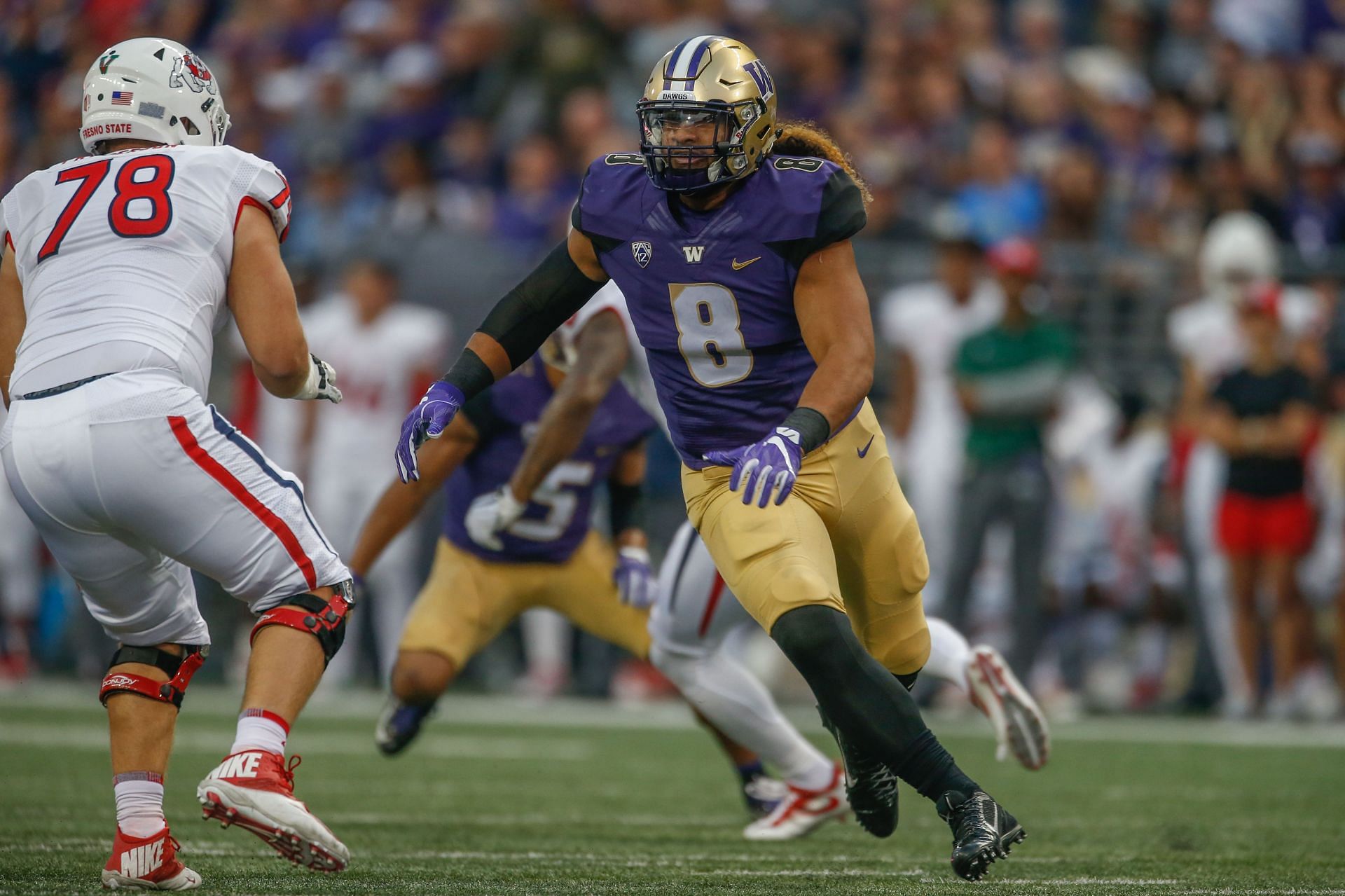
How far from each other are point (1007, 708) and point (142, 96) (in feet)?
9.53

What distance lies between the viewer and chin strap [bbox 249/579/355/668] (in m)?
3.90

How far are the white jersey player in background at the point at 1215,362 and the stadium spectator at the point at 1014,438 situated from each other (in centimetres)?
94

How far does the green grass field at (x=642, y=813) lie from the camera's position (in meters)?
4.16

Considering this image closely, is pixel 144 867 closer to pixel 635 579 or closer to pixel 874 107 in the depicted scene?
pixel 635 579

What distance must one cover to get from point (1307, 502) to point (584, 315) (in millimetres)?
4582

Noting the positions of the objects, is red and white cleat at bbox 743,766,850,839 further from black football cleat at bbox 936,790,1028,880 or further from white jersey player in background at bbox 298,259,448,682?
white jersey player in background at bbox 298,259,448,682

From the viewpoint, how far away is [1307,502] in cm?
881

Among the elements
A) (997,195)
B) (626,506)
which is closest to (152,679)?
(626,506)

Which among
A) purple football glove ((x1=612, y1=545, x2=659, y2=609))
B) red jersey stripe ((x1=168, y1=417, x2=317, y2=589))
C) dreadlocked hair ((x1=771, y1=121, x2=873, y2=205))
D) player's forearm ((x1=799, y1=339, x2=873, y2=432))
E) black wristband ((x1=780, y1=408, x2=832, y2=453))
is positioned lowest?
purple football glove ((x1=612, y1=545, x2=659, y2=609))

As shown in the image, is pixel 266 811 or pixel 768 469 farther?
pixel 768 469

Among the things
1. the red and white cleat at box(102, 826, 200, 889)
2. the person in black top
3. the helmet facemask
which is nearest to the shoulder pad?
the helmet facemask

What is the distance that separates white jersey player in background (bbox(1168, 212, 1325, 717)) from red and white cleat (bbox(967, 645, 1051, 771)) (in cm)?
408

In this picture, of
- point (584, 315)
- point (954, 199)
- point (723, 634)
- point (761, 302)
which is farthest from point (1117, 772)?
point (954, 199)

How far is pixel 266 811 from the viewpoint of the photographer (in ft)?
11.7
